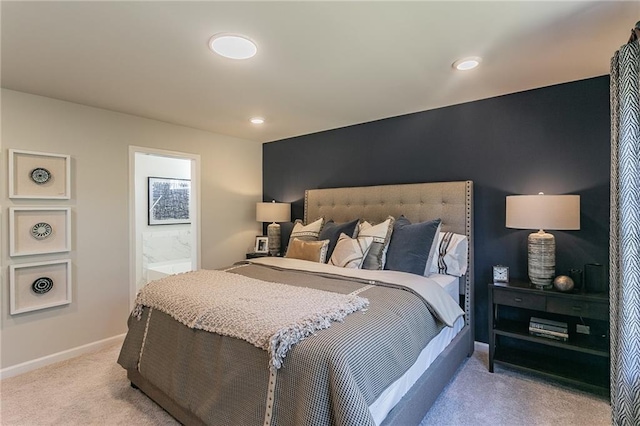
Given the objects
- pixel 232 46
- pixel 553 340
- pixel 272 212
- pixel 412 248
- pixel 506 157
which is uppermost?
pixel 232 46

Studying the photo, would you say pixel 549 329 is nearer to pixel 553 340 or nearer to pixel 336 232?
pixel 553 340

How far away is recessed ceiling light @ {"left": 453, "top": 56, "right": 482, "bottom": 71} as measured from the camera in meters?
2.08

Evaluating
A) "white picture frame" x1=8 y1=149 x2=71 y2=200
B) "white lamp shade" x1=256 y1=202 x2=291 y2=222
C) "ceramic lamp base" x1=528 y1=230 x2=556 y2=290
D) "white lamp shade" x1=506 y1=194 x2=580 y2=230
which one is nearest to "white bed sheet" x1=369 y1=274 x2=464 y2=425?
"ceramic lamp base" x1=528 y1=230 x2=556 y2=290

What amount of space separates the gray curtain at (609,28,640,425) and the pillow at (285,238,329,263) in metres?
2.03

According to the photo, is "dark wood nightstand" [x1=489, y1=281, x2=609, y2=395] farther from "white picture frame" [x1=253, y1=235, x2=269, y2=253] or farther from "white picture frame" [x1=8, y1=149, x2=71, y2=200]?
"white picture frame" [x1=8, y1=149, x2=71, y2=200]

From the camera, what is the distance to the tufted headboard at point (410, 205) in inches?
112

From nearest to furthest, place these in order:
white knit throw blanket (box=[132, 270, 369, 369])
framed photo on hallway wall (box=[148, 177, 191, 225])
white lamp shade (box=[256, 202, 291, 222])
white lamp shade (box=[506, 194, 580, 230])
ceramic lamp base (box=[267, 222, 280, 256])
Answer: white knit throw blanket (box=[132, 270, 369, 369]), white lamp shade (box=[506, 194, 580, 230]), white lamp shade (box=[256, 202, 291, 222]), ceramic lamp base (box=[267, 222, 280, 256]), framed photo on hallway wall (box=[148, 177, 191, 225])

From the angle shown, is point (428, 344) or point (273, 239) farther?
point (273, 239)

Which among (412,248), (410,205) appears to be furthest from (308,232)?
(412,248)

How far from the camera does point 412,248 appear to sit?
8.39 feet

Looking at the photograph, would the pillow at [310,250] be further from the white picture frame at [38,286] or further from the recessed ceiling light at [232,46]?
the white picture frame at [38,286]

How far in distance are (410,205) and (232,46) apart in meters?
2.13

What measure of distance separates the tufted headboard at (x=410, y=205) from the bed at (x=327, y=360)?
0.8 inches

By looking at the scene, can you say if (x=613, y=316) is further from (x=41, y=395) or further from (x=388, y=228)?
(x=41, y=395)
